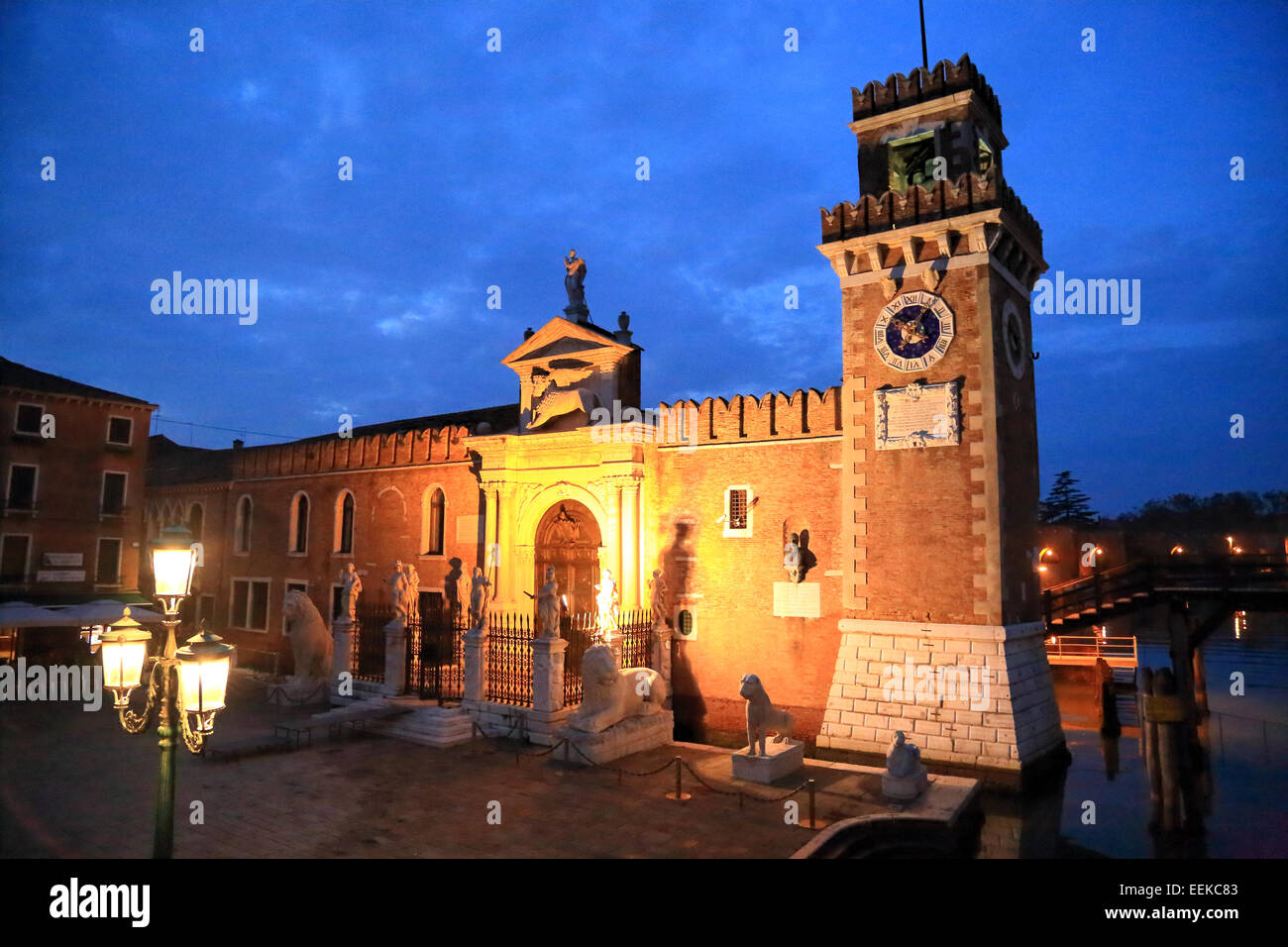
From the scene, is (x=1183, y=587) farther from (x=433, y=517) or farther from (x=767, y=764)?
(x=433, y=517)

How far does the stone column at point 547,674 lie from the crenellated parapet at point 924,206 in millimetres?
10697

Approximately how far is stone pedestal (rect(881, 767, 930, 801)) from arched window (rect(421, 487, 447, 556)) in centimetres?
1593

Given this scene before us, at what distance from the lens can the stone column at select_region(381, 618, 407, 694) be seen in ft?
58.0

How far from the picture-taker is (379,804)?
10977mm

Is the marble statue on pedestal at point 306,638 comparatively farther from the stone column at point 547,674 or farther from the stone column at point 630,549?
the stone column at point 630,549

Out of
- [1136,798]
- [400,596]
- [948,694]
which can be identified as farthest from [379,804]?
[1136,798]

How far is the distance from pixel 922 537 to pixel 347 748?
39.7 ft

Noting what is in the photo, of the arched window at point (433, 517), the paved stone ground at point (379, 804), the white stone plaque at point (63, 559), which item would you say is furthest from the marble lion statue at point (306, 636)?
the white stone plaque at point (63, 559)

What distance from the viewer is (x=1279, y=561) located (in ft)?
57.2

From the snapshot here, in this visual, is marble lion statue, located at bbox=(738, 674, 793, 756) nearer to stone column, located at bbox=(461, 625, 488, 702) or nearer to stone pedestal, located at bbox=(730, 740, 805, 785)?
stone pedestal, located at bbox=(730, 740, 805, 785)

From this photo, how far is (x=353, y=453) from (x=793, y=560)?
53.1 ft

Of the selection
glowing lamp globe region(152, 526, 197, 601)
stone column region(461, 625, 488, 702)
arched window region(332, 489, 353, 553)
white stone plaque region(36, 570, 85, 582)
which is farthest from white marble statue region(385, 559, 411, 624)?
white stone plaque region(36, 570, 85, 582)
